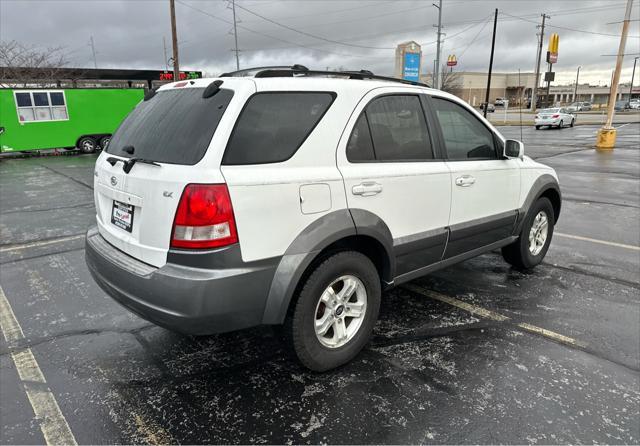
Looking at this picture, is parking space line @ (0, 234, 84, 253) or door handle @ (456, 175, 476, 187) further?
parking space line @ (0, 234, 84, 253)

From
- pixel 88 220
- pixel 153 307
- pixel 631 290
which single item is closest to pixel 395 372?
pixel 153 307

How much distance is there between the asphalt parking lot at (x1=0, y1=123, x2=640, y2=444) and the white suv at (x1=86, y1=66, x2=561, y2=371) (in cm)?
39

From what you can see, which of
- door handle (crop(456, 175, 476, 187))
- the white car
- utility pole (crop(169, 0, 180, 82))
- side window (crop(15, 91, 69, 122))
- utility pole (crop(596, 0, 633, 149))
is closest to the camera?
door handle (crop(456, 175, 476, 187))

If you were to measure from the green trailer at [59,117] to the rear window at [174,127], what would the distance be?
16159mm

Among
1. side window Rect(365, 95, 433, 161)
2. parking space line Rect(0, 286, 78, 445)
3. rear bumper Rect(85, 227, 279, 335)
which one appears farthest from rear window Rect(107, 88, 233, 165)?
parking space line Rect(0, 286, 78, 445)

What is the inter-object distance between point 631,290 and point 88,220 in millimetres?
7251

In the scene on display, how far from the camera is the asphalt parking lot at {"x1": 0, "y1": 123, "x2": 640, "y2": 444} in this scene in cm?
238

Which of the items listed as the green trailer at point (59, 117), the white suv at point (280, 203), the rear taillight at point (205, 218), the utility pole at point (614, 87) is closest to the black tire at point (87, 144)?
the green trailer at point (59, 117)

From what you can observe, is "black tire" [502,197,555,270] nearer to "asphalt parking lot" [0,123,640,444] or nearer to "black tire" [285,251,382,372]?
"asphalt parking lot" [0,123,640,444]

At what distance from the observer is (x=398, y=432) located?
7.72ft

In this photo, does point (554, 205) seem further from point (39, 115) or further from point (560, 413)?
point (39, 115)

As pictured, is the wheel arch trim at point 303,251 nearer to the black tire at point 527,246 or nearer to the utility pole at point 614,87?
the black tire at point 527,246

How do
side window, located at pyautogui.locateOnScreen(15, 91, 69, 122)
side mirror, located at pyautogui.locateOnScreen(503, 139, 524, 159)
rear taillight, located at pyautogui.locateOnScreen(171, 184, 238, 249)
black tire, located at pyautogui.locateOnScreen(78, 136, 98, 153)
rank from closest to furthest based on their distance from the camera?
rear taillight, located at pyautogui.locateOnScreen(171, 184, 238, 249) → side mirror, located at pyautogui.locateOnScreen(503, 139, 524, 159) → side window, located at pyautogui.locateOnScreen(15, 91, 69, 122) → black tire, located at pyautogui.locateOnScreen(78, 136, 98, 153)

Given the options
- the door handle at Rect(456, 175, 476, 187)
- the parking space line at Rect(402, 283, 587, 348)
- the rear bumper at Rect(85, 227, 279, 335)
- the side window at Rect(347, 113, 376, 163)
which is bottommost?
the parking space line at Rect(402, 283, 587, 348)
